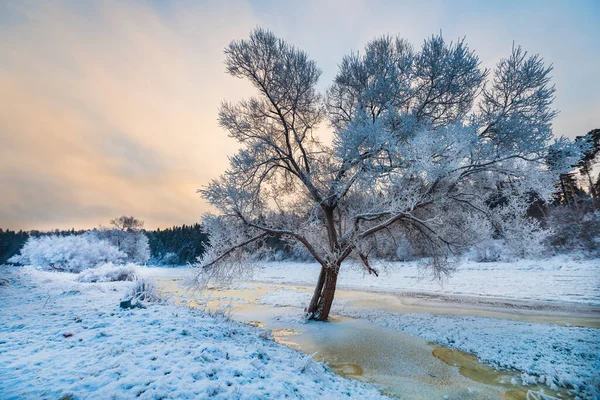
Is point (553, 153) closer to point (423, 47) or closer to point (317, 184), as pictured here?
point (423, 47)

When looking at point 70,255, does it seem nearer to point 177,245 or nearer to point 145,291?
point 145,291

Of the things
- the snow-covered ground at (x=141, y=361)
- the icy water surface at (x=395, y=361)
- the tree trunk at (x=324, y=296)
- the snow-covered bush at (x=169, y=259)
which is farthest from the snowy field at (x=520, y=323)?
the snow-covered bush at (x=169, y=259)

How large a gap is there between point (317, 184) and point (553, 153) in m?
6.85

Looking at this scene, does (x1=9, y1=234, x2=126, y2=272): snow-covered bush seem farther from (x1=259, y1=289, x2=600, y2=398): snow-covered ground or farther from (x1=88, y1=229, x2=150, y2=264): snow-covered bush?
(x1=259, y1=289, x2=600, y2=398): snow-covered ground

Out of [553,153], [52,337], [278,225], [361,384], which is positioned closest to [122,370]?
[52,337]

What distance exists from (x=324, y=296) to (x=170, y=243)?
7366 centimetres

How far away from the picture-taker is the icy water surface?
476 centimetres

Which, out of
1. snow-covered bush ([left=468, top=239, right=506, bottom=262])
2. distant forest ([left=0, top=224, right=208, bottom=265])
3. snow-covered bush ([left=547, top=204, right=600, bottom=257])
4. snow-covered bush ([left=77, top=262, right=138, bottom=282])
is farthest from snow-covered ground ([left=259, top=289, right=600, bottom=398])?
distant forest ([left=0, top=224, right=208, bottom=265])

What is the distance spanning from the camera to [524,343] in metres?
6.72

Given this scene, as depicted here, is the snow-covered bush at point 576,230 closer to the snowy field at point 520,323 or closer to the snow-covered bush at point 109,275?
the snowy field at point 520,323

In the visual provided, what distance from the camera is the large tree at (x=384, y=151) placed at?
7.27m

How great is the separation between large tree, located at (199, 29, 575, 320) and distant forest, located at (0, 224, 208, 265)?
44541 millimetres

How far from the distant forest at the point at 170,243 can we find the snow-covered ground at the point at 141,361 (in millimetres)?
47037

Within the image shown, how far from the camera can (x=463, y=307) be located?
1173 centimetres
